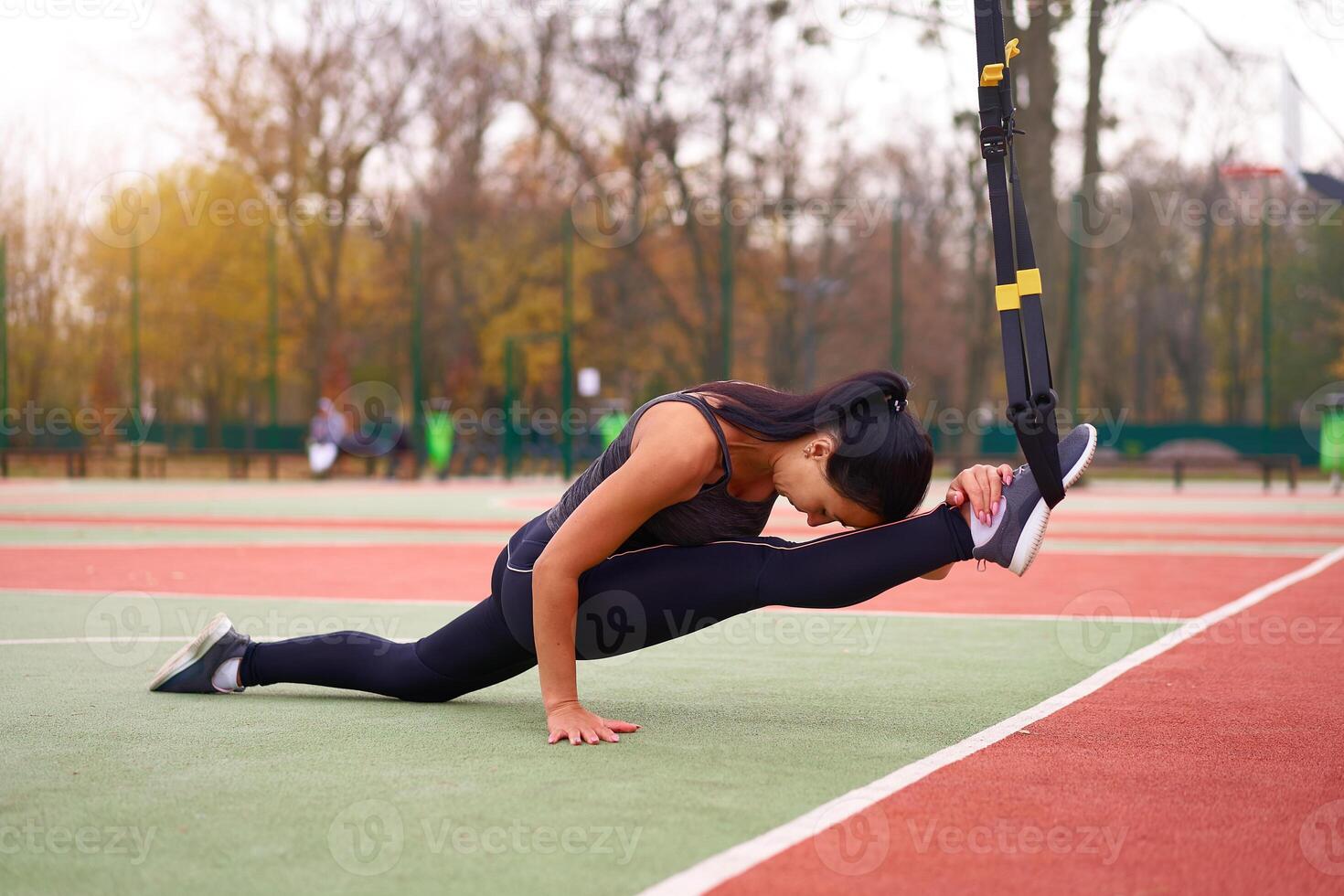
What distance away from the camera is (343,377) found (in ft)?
133

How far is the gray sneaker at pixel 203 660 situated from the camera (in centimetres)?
460

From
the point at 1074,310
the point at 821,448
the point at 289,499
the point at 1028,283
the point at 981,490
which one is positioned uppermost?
the point at 1074,310

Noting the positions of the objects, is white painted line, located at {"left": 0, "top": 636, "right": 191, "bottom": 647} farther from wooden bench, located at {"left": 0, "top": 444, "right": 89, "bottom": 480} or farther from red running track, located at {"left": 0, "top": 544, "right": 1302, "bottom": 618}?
wooden bench, located at {"left": 0, "top": 444, "right": 89, "bottom": 480}

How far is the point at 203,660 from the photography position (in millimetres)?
4609

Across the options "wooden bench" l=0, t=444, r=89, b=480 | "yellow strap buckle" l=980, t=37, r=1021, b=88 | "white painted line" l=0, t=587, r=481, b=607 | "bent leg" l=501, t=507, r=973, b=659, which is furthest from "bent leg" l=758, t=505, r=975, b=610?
"wooden bench" l=0, t=444, r=89, b=480

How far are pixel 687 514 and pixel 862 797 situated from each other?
0.95m

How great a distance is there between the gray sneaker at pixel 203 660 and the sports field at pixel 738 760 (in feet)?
0.27

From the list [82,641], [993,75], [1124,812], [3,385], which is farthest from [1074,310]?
[1124,812]

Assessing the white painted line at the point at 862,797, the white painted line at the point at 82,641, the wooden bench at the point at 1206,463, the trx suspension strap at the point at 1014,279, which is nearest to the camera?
the white painted line at the point at 862,797

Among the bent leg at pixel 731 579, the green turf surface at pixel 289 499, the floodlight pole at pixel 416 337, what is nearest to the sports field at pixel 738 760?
the bent leg at pixel 731 579

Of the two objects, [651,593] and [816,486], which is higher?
[816,486]

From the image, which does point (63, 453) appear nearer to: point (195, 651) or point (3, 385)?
point (3, 385)

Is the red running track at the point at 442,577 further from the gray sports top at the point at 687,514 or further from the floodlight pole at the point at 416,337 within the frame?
the floodlight pole at the point at 416,337

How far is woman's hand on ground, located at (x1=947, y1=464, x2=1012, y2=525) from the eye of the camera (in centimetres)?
361
